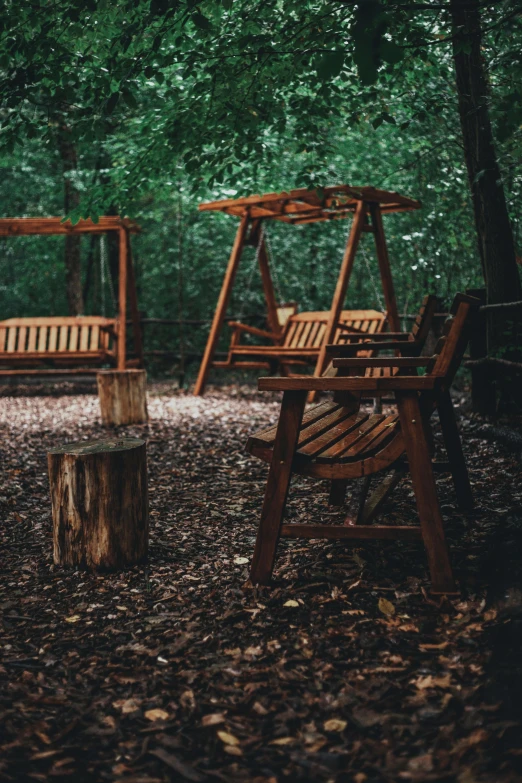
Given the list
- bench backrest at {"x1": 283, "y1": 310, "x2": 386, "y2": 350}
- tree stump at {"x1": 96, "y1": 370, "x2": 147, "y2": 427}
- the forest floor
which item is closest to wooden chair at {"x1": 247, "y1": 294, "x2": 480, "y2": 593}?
the forest floor

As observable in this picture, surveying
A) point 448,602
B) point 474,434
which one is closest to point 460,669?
point 448,602

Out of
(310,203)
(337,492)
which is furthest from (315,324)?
(337,492)

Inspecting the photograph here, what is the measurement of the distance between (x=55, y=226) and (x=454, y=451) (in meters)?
7.56

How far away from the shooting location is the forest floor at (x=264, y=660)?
183 centimetres

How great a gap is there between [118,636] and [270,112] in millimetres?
3985

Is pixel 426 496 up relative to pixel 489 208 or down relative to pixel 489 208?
down

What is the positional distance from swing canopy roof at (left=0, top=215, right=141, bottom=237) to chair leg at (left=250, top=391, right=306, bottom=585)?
7331 millimetres

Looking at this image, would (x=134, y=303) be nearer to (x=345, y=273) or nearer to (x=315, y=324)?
(x=315, y=324)

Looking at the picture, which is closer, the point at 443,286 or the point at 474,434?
the point at 474,434

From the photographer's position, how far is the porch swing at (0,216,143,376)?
9555mm

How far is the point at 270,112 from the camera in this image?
5188mm

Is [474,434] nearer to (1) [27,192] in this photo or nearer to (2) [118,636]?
(2) [118,636]

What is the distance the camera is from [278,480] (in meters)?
2.71

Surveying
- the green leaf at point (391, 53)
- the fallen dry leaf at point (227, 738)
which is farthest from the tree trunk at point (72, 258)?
the fallen dry leaf at point (227, 738)
